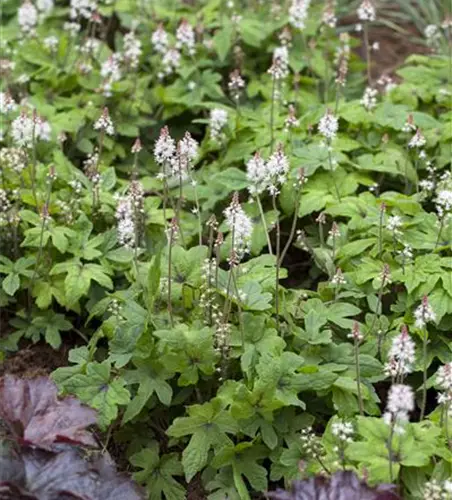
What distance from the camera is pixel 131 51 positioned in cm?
528

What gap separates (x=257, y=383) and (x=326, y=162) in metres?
1.46

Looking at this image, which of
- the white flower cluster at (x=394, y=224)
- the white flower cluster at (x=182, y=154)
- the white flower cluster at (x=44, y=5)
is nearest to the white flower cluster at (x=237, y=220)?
the white flower cluster at (x=182, y=154)

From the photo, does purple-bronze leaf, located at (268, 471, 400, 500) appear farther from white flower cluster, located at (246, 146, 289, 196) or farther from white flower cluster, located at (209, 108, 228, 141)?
white flower cluster, located at (209, 108, 228, 141)

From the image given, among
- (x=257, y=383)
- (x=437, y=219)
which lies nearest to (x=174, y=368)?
(x=257, y=383)

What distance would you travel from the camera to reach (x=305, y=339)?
3592mm

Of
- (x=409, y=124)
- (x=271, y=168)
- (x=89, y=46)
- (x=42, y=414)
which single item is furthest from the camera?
(x=89, y=46)

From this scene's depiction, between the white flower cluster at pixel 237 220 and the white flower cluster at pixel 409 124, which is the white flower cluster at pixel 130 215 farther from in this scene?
the white flower cluster at pixel 409 124

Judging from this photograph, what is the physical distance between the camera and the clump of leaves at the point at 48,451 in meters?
2.78

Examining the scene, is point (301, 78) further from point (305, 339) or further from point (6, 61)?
point (305, 339)

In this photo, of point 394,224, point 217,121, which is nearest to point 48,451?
point 394,224

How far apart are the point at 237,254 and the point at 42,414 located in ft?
3.64

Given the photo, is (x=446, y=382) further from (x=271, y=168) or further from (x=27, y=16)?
(x=27, y=16)

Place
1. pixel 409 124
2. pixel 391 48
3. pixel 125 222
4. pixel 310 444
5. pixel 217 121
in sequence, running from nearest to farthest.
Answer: pixel 310 444, pixel 125 222, pixel 409 124, pixel 217 121, pixel 391 48

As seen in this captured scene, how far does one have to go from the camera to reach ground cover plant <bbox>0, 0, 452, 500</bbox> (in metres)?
3.39
